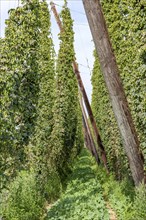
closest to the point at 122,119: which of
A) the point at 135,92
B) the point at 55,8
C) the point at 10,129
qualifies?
the point at 135,92

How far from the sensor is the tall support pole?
761 centimetres

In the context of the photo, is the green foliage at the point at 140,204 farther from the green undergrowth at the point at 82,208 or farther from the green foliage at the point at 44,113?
the green foliage at the point at 44,113

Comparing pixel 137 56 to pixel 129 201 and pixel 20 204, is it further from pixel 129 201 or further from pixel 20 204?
pixel 20 204

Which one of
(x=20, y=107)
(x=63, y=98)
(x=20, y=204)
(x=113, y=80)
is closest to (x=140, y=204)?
(x=113, y=80)

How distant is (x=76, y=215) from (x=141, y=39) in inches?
192

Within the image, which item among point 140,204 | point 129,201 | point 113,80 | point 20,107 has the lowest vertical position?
point 129,201

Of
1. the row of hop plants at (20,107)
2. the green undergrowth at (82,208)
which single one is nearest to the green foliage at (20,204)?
the row of hop plants at (20,107)

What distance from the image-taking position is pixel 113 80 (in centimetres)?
766

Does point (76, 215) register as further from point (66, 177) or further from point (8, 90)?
point (66, 177)

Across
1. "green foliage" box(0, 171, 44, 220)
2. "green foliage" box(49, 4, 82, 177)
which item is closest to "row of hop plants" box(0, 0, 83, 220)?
"green foliage" box(0, 171, 44, 220)

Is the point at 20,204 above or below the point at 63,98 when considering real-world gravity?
below

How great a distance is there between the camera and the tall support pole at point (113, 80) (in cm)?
761

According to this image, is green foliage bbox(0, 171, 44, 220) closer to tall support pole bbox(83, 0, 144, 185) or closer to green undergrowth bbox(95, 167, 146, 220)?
green undergrowth bbox(95, 167, 146, 220)

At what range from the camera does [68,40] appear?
19625 mm
